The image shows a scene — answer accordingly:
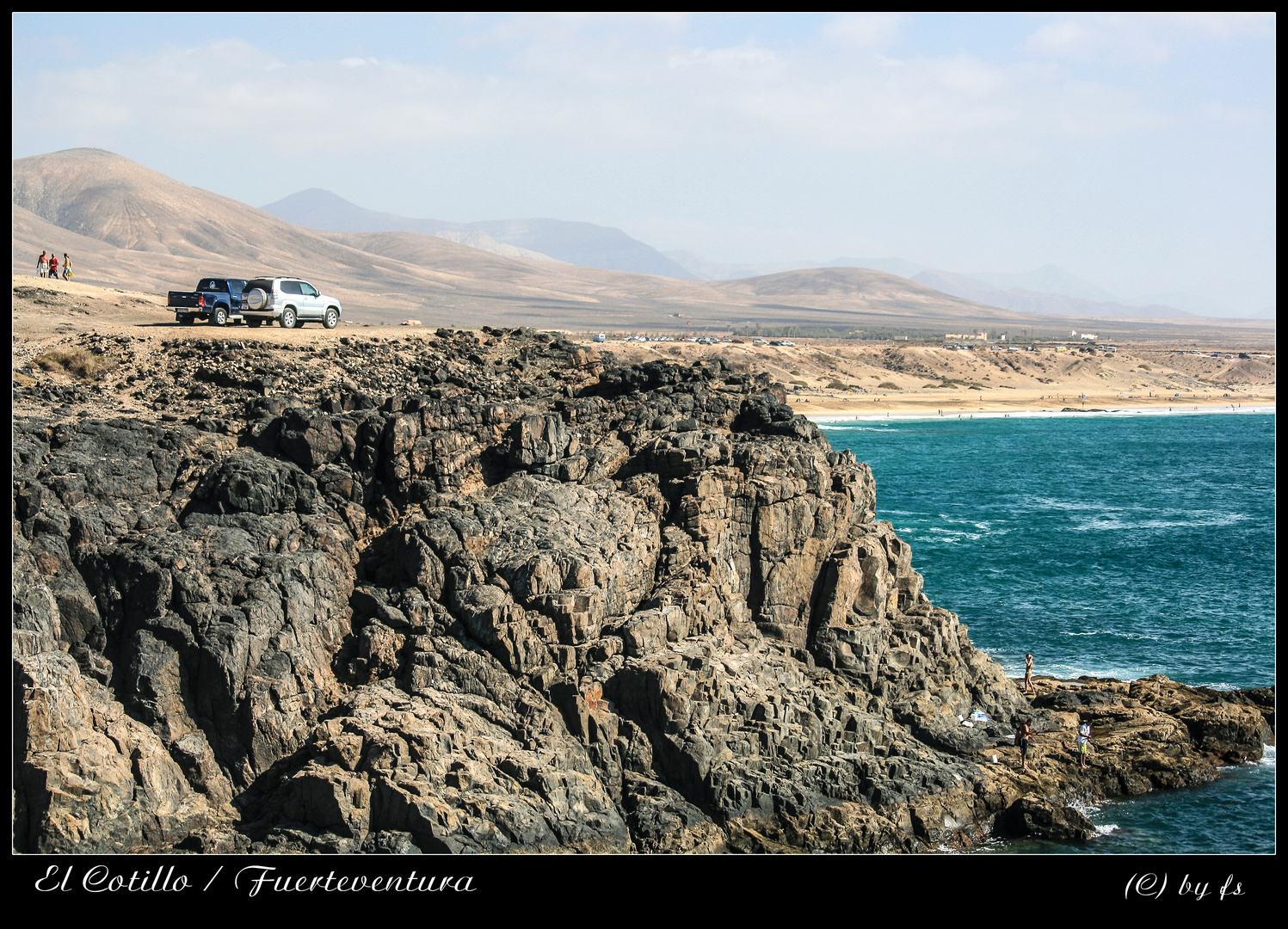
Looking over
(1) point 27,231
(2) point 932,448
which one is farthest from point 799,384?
(1) point 27,231

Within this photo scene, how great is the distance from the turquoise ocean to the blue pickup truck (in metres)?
26.1

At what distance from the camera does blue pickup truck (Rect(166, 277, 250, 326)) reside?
35.5 metres

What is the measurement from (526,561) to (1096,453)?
7747cm

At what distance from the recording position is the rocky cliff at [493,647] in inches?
775

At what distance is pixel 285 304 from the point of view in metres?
36.1

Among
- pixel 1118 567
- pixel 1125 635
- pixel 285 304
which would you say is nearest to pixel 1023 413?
pixel 1118 567

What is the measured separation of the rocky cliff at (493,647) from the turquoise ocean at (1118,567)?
166 centimetres

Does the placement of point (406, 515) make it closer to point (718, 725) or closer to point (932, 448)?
point (718, 725)

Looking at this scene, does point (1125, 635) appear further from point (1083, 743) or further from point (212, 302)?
point (212, 302)

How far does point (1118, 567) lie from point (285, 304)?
112ft

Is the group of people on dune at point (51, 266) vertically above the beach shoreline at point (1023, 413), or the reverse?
the group of people on dune at point (51, 266)

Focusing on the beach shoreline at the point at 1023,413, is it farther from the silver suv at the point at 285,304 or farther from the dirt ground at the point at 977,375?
the silver suv at the point at 285,304

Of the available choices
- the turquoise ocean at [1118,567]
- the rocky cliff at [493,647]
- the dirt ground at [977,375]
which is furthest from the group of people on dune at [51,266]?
the dirt ground at [977,375]

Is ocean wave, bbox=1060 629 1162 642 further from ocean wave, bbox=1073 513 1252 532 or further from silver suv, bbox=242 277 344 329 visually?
silver suv, bbox=242 277 344 329
